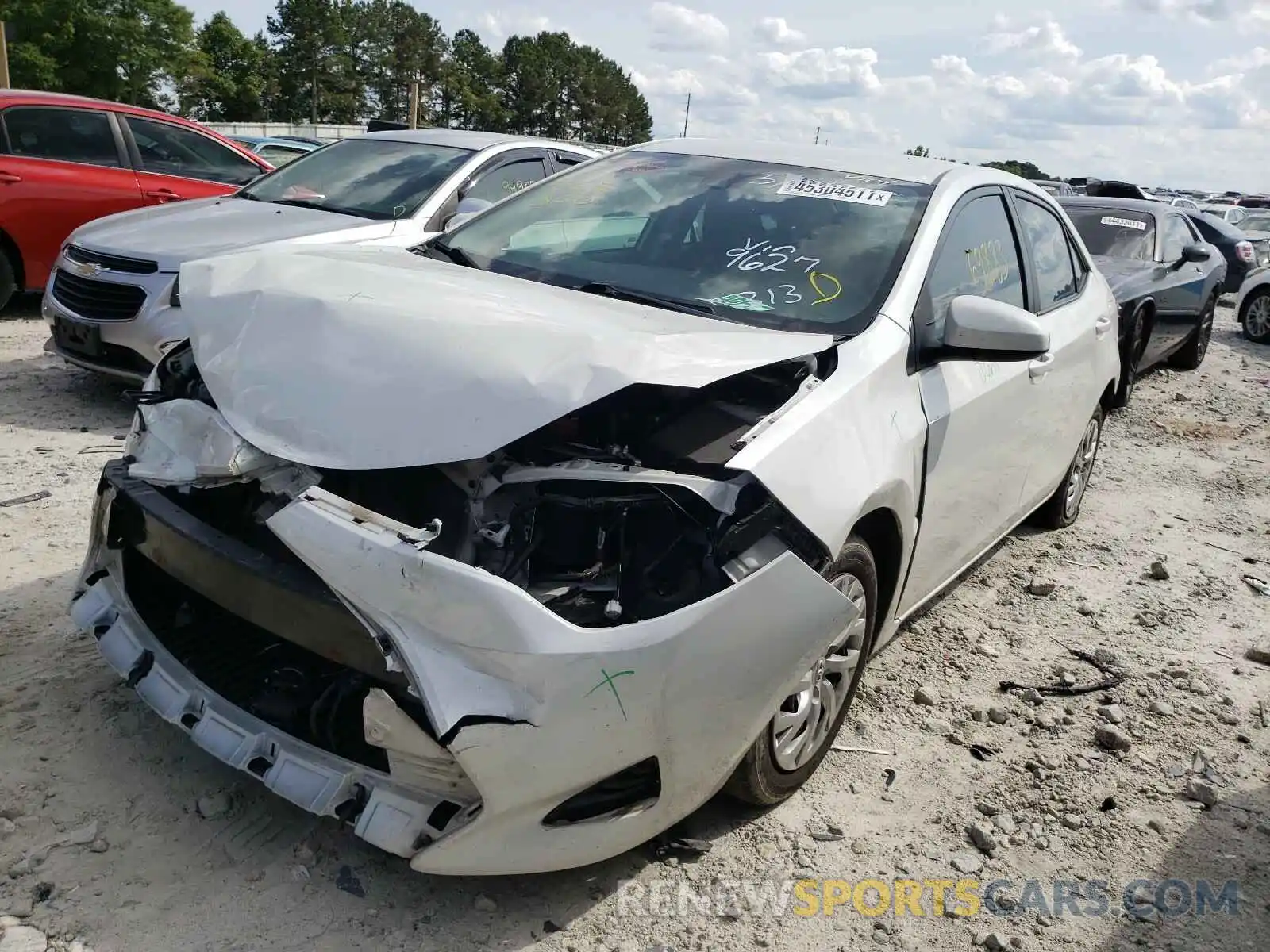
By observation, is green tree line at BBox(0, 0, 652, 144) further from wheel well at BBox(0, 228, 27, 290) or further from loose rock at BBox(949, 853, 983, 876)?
loose rock at BBox(949, 853, 983, 876)

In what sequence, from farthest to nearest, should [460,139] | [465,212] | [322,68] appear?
[322,68], [460,139], [465,212]

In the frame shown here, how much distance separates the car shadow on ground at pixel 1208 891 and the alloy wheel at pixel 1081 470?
92.2 inches

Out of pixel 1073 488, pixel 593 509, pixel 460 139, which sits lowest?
pixel 1073 488

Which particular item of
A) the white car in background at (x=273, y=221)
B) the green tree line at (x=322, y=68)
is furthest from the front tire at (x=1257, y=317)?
the green tree line at (x=322, y=68)

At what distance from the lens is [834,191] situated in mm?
3576

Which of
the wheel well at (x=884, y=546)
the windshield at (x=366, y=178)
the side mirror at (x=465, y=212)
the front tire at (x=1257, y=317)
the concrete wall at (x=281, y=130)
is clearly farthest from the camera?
the concrete wall at (x=281, y=130)

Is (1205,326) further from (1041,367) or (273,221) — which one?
(273,221)

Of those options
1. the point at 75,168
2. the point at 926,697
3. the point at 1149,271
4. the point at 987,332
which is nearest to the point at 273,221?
the point at 75,168

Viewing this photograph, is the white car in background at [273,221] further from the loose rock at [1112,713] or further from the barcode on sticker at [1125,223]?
the barcode on sticker at [1125,223]

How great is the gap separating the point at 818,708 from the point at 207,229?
4626mm

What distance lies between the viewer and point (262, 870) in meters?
2.49

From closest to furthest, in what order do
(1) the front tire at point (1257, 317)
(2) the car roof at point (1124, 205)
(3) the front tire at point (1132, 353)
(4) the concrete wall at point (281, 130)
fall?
(3) the front tire at point (1132, 353) → (2) the car roof at point (1124, 205) → (1) the front tire at point (1257, 317) → (4) the concrete wall at point (281, 130)

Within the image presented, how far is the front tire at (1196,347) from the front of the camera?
32.9ft

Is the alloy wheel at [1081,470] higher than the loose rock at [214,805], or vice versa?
the alloy wheel at [1081,470]
